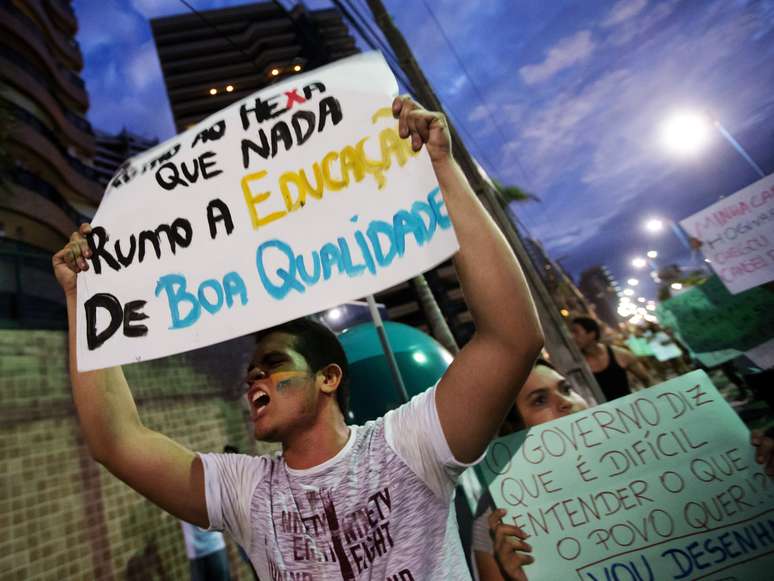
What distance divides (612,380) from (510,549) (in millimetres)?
3797

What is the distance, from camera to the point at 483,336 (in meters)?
1.16

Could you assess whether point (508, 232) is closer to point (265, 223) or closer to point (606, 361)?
point (606, 361)

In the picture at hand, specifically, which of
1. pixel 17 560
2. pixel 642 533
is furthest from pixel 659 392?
pixel 17 560

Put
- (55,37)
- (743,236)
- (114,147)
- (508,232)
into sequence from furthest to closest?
1. (114,147)
2. (55,37)
3. (508,232)
4. (743,236)

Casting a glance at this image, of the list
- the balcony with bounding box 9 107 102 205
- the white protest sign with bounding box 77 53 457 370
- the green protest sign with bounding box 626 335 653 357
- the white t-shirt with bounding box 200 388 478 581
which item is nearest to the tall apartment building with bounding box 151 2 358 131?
the balcony with bounding box 9 107 102 205

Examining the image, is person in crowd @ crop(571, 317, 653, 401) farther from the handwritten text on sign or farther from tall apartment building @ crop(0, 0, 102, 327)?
tall apartment building @ crop(0, 0, 102, 327)

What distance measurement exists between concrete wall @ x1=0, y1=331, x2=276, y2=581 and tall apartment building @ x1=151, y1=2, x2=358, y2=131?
122 ft

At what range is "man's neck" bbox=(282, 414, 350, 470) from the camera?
4.48 feet

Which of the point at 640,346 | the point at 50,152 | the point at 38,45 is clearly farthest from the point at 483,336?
the point at 38,45

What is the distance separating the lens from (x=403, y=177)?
123cm

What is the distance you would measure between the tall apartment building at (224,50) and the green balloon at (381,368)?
3829 cm

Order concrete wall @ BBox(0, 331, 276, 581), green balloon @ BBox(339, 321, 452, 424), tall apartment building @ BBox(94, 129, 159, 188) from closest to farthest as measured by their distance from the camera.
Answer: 1. concrete wall @ BBox(0, 331, 276, 581)
2. green balloon @ BBox(339, 321, 452, 424)
3. tall apartment building @ BBox(94, 129, 159, 188)

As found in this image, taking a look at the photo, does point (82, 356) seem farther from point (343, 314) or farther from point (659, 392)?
point (343, 314)

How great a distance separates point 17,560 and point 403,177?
475cm
